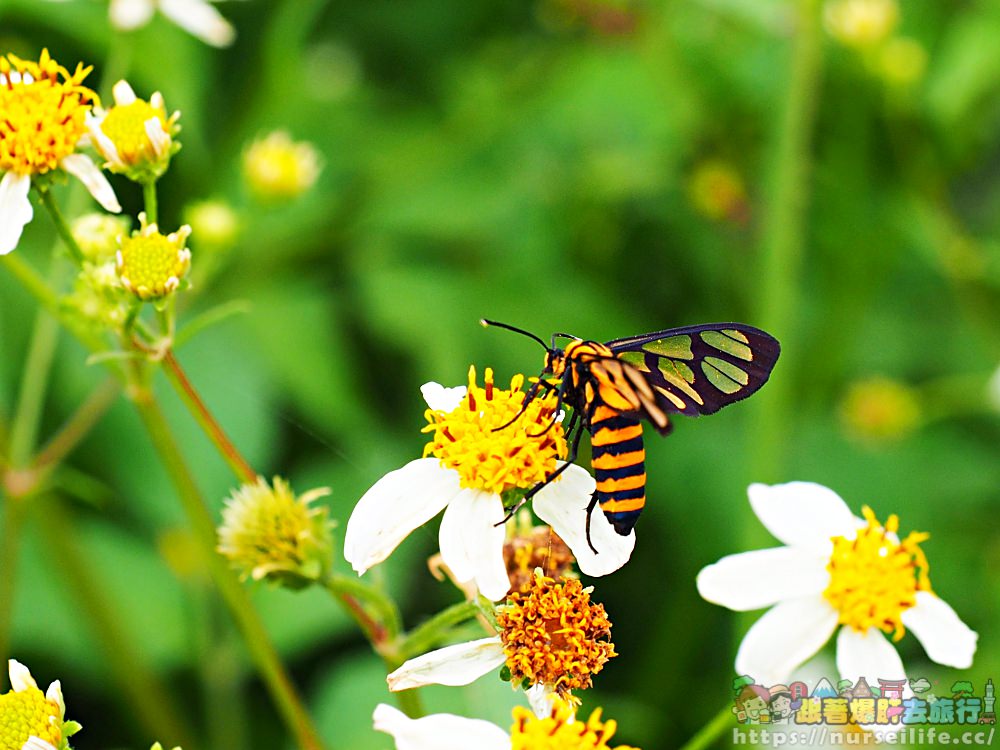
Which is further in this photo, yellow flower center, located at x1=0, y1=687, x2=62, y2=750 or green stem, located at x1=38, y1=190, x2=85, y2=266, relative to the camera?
green stem, located at x1=38, y1=190, x2=85, y2=266

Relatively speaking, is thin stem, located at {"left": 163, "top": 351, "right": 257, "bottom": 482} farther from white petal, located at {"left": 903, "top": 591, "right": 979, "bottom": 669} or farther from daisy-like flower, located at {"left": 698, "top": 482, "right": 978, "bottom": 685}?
white petal, located at {"left": 903, "top": 591, "right": 979, "bottom": 669}

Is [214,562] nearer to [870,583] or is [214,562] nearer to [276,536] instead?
[276,536]

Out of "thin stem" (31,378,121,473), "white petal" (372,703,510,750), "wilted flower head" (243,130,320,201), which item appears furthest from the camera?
"wilted flower head" (243,130,320,201)

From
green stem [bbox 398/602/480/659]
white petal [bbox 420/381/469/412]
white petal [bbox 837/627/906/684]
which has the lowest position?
green stem [bbox 398/602/480/659]

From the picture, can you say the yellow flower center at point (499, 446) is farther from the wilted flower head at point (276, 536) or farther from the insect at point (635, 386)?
the wilted flower head at point (276, 536)

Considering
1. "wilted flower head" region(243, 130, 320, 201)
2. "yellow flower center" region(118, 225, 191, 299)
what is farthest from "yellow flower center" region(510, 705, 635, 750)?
"wilted flower head" region(243, 130, 320, 201)

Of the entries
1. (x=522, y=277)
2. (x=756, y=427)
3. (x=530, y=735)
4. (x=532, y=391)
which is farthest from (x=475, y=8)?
(x=530, y=735)
